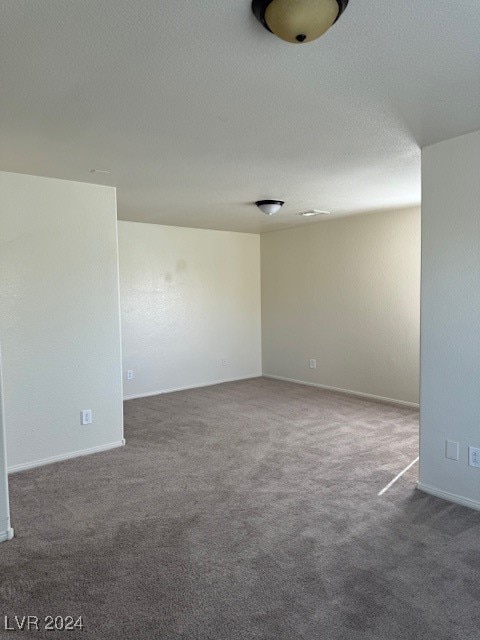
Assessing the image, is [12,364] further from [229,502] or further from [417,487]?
[417,487]

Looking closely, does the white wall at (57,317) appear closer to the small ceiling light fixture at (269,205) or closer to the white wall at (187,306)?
the small ceiling light fixture at (269,205)

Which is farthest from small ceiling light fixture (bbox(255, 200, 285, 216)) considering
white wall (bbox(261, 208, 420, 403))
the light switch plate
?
the light switch plate

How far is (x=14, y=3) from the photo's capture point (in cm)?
148

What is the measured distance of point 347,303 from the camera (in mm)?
6059

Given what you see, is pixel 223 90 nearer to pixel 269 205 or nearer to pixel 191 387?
pixel 269 205

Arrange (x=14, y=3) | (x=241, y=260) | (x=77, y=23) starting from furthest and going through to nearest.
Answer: (x=241, y=260)
(x=77, y=23)
(x=14, y=3)

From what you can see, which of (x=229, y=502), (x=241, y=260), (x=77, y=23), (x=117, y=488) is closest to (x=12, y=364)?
(x=117, y=488)

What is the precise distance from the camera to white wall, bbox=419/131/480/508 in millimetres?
2793

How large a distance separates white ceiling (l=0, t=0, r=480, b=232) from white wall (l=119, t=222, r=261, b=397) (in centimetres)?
238

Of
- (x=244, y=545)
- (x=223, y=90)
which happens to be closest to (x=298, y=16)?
(x=223, y=90)

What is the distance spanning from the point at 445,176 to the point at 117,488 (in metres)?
3.09

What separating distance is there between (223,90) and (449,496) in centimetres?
280

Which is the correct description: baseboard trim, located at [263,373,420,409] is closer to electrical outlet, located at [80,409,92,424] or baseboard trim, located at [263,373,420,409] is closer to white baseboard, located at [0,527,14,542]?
electrical outlet, located at [80,409,92,424]

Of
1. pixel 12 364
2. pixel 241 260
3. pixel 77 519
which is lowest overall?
pixel 77 519
